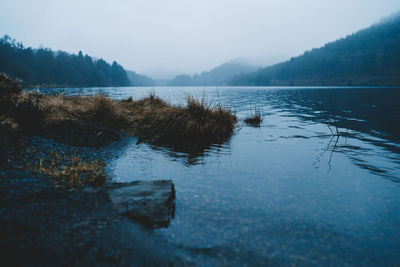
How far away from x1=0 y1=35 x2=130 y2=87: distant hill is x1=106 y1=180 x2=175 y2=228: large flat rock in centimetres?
12147

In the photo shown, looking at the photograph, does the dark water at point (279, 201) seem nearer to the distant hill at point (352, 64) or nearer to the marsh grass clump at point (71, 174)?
the marsh grass clump at point (71, 174)

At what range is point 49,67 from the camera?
133m

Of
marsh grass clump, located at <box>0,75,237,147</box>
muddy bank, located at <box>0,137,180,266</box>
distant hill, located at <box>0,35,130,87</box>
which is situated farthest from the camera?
distant hill, located at <box>0,35,130,87</box>

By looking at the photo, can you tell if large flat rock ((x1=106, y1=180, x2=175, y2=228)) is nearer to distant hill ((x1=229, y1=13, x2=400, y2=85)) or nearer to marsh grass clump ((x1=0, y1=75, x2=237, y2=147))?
marsh grass clump ((x1=0, y1=75, x2=237, y2=147))

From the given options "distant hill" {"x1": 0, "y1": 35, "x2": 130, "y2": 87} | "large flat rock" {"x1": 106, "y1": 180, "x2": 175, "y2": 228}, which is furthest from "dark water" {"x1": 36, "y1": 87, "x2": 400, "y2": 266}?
"distant hill" {"x1": 0, "y1": 35, "x2": 130, "y2": 87}

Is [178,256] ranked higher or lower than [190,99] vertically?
lower

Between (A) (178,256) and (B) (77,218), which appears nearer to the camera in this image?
(A) (178,256)

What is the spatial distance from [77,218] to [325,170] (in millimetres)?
5845

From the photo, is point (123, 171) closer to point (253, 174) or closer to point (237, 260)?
point (253, 174)

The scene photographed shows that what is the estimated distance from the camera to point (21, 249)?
2.19 meters

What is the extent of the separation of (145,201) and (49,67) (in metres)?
166

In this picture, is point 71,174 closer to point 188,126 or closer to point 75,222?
point 75,222

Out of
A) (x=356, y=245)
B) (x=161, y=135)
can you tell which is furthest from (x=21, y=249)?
(x=161, y=135)

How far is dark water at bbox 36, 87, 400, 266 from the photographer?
270cm
